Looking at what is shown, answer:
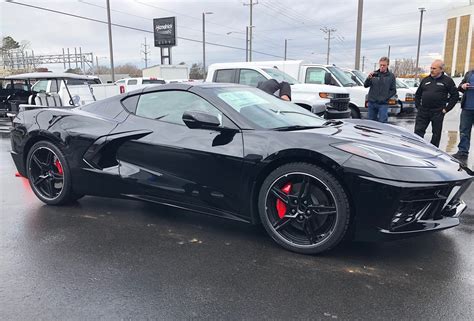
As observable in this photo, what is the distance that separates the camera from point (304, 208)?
10.1 ft

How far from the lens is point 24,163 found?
4445 mm

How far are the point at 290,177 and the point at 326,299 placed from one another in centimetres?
96

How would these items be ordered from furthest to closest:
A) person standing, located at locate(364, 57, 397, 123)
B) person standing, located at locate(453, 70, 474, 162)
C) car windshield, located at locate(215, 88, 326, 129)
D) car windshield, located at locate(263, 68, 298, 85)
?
car windshield, located at locate(263, 68, 298, 85) < person standing, located at locate(364, 57, 397, 123) < person standing, located at locate(453, 70, 474, 162) < car windshield, located at locate(215, 88, 326, 129)

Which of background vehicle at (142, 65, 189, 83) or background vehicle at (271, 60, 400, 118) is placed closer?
background vehicle at (271, 60, 400, 118)

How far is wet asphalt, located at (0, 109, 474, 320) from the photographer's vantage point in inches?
94.1

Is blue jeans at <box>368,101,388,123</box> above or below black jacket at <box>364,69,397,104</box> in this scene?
below

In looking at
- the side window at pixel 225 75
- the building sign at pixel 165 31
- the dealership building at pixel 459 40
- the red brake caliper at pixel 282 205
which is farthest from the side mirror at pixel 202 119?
the dealership building at pixel 459 40

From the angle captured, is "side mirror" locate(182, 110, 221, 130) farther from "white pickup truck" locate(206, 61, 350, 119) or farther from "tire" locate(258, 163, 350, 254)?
"white pickup truck" locate(206, 61, 350, 119)

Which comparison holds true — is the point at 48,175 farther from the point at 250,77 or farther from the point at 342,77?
the point at 342,77

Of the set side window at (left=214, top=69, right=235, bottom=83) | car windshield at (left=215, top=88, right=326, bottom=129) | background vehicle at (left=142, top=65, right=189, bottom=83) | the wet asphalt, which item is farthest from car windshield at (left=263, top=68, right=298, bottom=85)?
background vehicle at (left=142, top=65, right=189, bottom=83)

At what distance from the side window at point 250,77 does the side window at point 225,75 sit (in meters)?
0.24

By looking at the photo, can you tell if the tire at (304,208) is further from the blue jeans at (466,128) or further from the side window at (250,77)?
the side window at (250,77)

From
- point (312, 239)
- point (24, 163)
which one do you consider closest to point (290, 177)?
point (312, 239)

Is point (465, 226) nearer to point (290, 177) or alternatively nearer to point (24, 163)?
point (290, 177)
